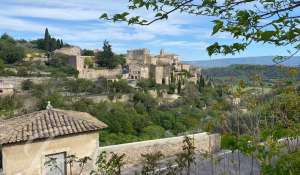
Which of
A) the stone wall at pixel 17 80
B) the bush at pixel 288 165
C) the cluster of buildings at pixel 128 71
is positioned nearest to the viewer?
the bush at pixel 288 165

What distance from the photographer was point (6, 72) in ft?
153

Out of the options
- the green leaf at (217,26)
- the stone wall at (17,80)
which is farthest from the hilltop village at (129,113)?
the green leaf at (217,26)

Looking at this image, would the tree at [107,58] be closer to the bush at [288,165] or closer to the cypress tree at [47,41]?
the cypress tree at [47,41]

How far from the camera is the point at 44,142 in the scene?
707 centimetres

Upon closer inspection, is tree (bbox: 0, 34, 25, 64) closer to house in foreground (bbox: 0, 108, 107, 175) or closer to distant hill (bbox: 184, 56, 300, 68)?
house in foreground (bbox: 0, 108, 107, 175)

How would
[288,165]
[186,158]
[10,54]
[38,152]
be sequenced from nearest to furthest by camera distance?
→ [288,165], [186,158], [38,152], [10,54]

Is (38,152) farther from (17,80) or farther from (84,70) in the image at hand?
(84,70)

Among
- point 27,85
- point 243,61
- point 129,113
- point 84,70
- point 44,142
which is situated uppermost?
point 243,61

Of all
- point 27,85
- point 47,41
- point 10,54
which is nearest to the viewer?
point 27,85

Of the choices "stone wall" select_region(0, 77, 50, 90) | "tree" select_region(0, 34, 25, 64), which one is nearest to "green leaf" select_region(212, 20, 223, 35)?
"stone wall" select_region(0, 77, 50, 90)

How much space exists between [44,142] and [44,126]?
457 mm

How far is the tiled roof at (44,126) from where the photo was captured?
6.95m

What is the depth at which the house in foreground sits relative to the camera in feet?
22.2

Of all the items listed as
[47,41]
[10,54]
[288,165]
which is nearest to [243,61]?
[288,165]
